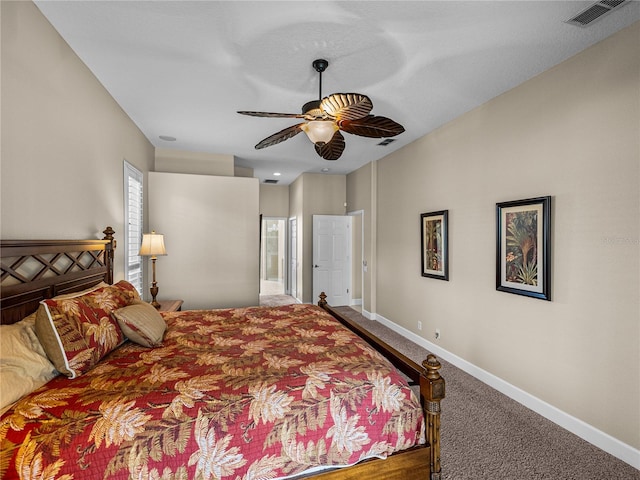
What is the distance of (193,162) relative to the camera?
16.8ft

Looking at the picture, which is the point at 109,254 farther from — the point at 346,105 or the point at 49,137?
the point at 346,105

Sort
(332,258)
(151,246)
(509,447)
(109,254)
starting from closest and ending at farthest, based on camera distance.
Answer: (509,447)
(109,254)
(151,246)
(332,258)

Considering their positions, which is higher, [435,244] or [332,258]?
[435,244]

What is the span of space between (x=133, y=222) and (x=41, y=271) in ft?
7.02

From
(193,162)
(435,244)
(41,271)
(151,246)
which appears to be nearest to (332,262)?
(435,244)

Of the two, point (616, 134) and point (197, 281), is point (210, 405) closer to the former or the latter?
point (616, 134)

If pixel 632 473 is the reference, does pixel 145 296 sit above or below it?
above

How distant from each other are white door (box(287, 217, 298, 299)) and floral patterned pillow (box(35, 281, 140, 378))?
5356 mm

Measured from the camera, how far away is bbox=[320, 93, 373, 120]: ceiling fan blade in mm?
1998

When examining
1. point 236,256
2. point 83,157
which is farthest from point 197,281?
point 83,157

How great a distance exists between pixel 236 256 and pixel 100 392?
3583 mm

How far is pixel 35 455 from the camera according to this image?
3.86 feet

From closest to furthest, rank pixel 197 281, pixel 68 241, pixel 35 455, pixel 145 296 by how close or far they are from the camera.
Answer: pixel 35 455 → pixel 68 241 → pixel 145 296 → pixel 197 281

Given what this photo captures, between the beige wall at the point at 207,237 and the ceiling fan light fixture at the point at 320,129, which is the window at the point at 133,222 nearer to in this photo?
the beige wall at the point at 207,237
